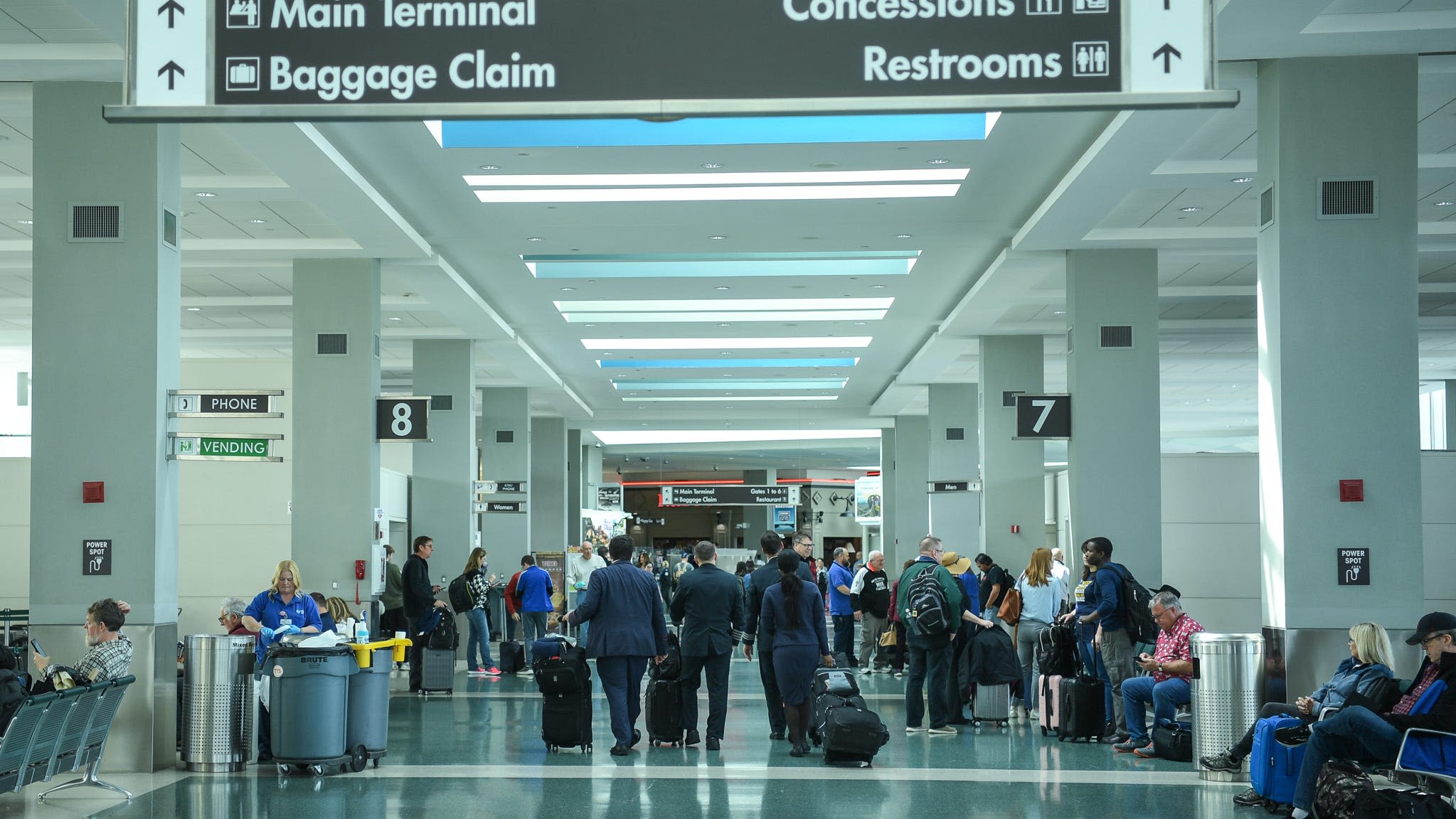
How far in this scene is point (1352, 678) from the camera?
7320 millimetres

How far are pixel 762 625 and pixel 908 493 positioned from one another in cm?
1944

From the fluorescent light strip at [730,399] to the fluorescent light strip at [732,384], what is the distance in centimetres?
136

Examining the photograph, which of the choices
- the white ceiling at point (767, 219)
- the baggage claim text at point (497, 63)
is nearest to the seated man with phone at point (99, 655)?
the white ceiling at point (767, 219)

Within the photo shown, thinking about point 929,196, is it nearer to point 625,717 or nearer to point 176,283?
point 625,717

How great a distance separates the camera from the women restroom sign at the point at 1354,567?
832 centimetres

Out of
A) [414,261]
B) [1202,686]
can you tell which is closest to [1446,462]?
[1202,686]

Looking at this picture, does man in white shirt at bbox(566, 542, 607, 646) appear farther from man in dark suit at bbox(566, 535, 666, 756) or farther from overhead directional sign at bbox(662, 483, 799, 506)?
overhead directional sign at bbox(662, 483, 799, 506)

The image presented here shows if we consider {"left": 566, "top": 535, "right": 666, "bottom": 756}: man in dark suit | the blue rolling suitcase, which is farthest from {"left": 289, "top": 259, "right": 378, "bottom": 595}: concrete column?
the blue rolling suitcase

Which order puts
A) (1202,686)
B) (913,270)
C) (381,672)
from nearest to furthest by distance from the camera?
1. (1202,686)
2. (381,672)
3. (913,270)

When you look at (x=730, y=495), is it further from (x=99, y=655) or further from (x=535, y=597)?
(x=99, y=655)

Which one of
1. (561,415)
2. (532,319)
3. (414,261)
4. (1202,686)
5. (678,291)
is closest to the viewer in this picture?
(1202,686)

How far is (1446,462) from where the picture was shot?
1711 centimetres

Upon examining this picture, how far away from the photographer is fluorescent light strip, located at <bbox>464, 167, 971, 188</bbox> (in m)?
11.4

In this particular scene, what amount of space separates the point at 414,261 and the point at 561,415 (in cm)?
1658
